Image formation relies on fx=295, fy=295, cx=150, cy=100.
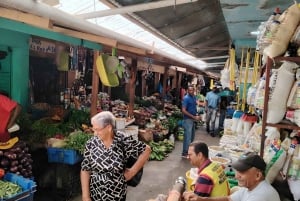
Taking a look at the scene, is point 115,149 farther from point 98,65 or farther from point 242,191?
point 98,65

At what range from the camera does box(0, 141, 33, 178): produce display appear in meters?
3.74

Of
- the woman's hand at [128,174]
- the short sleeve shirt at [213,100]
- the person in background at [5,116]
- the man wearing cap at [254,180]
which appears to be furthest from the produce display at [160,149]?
the man wearing cap at [254,180]

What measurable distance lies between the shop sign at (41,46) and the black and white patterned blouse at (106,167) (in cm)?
328

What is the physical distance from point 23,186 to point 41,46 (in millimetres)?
3269

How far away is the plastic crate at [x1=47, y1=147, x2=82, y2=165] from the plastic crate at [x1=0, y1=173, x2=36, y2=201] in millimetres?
1119

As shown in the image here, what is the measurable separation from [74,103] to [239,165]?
4.93 m

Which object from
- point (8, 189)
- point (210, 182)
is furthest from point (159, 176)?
point (210, 182)

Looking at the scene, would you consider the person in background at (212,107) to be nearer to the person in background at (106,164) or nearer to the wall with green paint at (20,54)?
the wall with green paint at (20,54)

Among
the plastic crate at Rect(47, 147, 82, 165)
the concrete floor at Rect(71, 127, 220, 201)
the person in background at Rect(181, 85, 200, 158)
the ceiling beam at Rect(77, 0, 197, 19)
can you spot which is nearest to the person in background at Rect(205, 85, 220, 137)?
the concrete floor at Rect(71, 127, 220, 201)

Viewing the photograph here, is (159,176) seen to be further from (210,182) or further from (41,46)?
(210,182)

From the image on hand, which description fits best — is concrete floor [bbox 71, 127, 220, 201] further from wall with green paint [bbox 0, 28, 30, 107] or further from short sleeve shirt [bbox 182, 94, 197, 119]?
wall with green paint [bbox 0, 28, 30, 107]

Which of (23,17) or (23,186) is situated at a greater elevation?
(23,17)

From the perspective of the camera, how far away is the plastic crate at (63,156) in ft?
15.4

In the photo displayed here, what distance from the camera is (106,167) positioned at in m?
3.01
